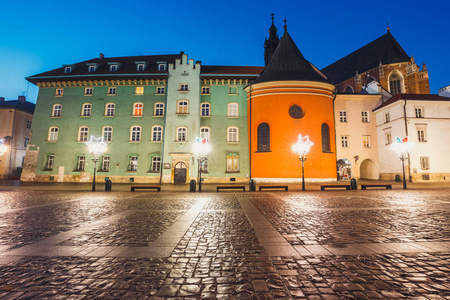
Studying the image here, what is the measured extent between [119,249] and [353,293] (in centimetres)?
365

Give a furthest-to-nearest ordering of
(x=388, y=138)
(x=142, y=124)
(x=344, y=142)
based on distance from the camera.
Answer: (x=344, y=142) < (x=388, y=138) < (x=142, y=124)

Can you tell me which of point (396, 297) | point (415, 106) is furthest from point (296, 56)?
point (396, 297)

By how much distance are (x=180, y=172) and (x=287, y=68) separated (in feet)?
57.7

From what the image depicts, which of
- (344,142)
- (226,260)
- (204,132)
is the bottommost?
(226,260)

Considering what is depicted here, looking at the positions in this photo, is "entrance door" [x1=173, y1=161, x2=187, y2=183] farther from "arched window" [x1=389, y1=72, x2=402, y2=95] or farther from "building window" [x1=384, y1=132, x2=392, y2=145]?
"arched window" [x1=389, y1=72, x2=402, y2=95]

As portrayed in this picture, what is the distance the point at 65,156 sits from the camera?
26281 millimetres

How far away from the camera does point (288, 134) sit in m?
24.4

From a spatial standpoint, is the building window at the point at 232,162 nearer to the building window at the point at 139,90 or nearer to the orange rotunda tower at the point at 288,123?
the orange rotunda tower at the point at 288,123

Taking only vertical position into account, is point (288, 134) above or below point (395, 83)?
below

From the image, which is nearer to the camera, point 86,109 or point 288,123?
point 288,123

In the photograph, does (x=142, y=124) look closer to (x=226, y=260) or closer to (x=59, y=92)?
(x=59, y=92)

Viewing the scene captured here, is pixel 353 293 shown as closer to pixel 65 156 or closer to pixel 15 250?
pixel 15 250

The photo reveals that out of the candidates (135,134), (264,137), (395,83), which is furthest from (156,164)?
(395,83)

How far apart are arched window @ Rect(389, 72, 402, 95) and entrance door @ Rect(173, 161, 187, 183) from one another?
111 feet
